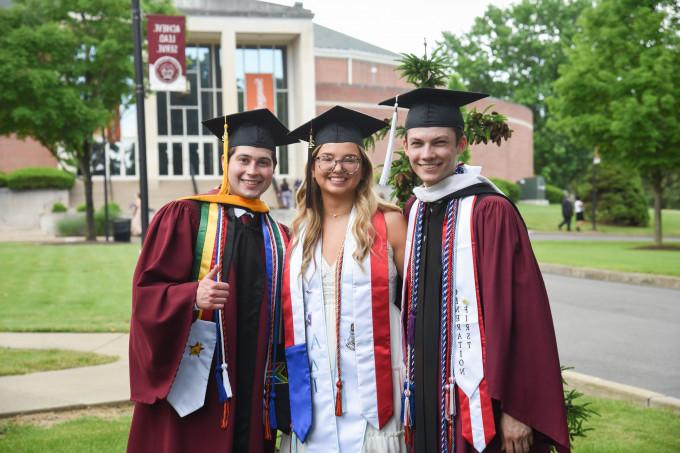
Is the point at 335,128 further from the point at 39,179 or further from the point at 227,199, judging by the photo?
the point at 39,179

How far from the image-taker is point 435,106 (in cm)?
341

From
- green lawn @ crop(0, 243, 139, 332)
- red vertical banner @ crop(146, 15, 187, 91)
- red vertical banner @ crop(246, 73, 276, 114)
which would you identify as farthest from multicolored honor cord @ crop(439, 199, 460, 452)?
red vertical banner @ crop(246, 73, 276, 114)

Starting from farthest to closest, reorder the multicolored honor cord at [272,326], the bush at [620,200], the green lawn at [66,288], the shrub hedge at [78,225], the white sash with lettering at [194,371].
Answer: the bush at [620,200]
the shrub hedge at [78,225]
the green lawn at [66,288]
the multicolored honor cord at [272,326]
the white sash with lettering at [194,371]

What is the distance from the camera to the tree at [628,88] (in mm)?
19047

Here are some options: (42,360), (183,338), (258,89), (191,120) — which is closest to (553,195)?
(258,89)

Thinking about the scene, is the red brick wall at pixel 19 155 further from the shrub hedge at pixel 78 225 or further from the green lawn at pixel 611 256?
the green lawn at pixel 611 256

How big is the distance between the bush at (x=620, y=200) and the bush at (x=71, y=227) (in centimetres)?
2276

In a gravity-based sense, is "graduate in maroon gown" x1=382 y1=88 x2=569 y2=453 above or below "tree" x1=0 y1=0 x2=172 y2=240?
below

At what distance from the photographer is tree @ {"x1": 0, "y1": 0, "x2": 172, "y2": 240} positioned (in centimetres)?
→ 2194

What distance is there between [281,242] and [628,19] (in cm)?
1982

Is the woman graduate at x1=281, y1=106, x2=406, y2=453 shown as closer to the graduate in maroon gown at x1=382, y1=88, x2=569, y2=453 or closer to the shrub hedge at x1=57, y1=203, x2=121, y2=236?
the graduate in maroon gown at x1=382, y1=88, x2=569, y2=453

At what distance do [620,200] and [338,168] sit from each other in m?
33.1

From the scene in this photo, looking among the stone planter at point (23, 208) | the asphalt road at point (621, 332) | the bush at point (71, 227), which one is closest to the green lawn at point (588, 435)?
the asphalt road at point (621, 332)

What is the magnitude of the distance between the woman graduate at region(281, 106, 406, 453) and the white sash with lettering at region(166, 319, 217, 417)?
38 centimetres
